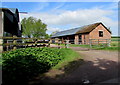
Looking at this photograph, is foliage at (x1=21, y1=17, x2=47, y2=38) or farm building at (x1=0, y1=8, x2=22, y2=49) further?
foliage at (x1=21, y1=17, x2=47, y2=38)

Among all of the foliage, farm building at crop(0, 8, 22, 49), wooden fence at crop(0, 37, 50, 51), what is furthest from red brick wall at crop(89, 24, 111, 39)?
the foliage

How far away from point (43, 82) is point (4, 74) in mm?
1513

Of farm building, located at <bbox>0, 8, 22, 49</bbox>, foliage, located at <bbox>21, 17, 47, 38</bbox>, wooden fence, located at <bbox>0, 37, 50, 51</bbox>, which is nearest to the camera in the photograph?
wooden fence, located at <bbox>0, 37, 50, 51</bbox>

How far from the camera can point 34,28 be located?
45500mm

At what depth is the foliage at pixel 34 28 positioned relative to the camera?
45.8 m

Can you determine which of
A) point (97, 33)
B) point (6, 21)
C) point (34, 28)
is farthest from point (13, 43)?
point (34, 28)

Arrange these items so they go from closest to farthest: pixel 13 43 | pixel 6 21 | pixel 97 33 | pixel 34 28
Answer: pixel 13 43
pixel 6 21
pixel 97 33
pixel 34 28

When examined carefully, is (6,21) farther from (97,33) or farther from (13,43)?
(97,33)

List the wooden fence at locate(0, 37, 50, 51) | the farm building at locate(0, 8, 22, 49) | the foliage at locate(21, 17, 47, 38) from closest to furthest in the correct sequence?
the wooden fence at locate(0, 37, 50, 51) < the farm building at locate(0, 8, 22, 49) < the foliage at locate(21, 17, 47, 38)

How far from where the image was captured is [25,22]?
4969 centimetres

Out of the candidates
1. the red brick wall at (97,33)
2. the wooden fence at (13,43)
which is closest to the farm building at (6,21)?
the wooden fence at (13,43)

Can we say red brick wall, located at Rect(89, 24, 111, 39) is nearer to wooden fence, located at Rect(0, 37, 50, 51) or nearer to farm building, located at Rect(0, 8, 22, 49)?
farm building, located at Rect(0, 8, 22, 49)

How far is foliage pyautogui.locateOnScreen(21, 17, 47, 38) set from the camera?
4578cm

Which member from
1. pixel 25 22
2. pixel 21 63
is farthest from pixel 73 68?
pixel 25 22
